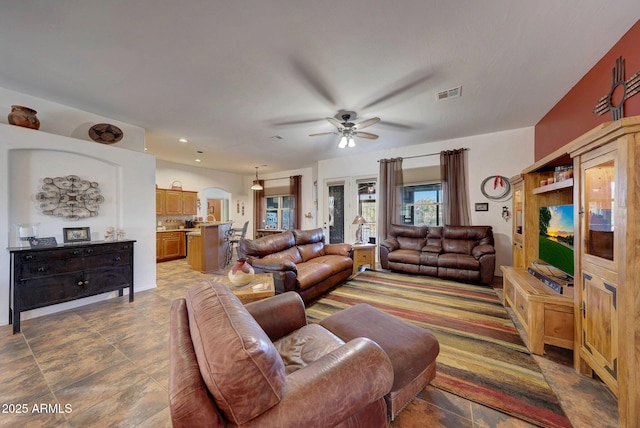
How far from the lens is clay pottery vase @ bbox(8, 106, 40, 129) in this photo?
268cm

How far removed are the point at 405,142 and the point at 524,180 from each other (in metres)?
2.39

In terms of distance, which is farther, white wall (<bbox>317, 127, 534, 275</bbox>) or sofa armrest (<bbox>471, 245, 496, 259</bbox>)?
white wall (<bbox>317, 127, 534, 275</bbox>)

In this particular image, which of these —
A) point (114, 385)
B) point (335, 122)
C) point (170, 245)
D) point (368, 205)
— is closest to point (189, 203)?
point (170, 245)

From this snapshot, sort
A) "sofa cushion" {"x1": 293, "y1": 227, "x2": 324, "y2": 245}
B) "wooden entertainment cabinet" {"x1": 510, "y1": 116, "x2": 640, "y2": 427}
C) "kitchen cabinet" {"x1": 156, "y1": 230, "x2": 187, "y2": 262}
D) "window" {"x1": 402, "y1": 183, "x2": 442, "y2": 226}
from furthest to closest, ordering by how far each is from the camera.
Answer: "kitchen cabinet" {"x1": 156, "y1": 230, "x2": 187, "y2": 262} → "window" {"x1": 402, "y1": 183, "x2": 442, "y2": 226} → "sofa cushion" {"x1": 293, "y1": 227, "x2": 324, "y2": 245} → "wooden entertainment cabinet" {"x1": 510, "y1": 116, "x2": 640, "y2": 427}

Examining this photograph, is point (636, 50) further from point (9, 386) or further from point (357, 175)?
point (9, 386)

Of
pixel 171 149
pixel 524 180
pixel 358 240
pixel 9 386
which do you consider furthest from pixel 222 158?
pixel 524 180

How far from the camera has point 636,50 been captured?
1.85 m

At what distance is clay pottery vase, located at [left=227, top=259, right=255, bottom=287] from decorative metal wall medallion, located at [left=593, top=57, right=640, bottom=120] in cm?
360

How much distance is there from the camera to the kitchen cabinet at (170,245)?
594 centimetres

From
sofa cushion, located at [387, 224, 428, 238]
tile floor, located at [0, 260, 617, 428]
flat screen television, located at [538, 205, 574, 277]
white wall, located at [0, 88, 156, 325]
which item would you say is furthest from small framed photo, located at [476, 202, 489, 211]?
white wall, located at [0, 88, 156, 325]

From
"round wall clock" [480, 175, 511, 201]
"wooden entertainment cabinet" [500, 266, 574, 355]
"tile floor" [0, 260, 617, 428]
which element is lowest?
"tile floor" [0, 260, 617, 428]

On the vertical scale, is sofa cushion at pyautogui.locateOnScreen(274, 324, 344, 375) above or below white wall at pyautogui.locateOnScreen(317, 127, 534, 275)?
below

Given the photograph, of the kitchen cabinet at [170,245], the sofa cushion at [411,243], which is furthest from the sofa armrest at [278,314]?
the kitchen cabinet at [170,245]

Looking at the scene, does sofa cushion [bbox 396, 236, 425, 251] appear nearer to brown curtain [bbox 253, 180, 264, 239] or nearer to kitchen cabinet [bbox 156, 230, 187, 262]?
brown curtain [bbox 253, 180, 264, 239]
